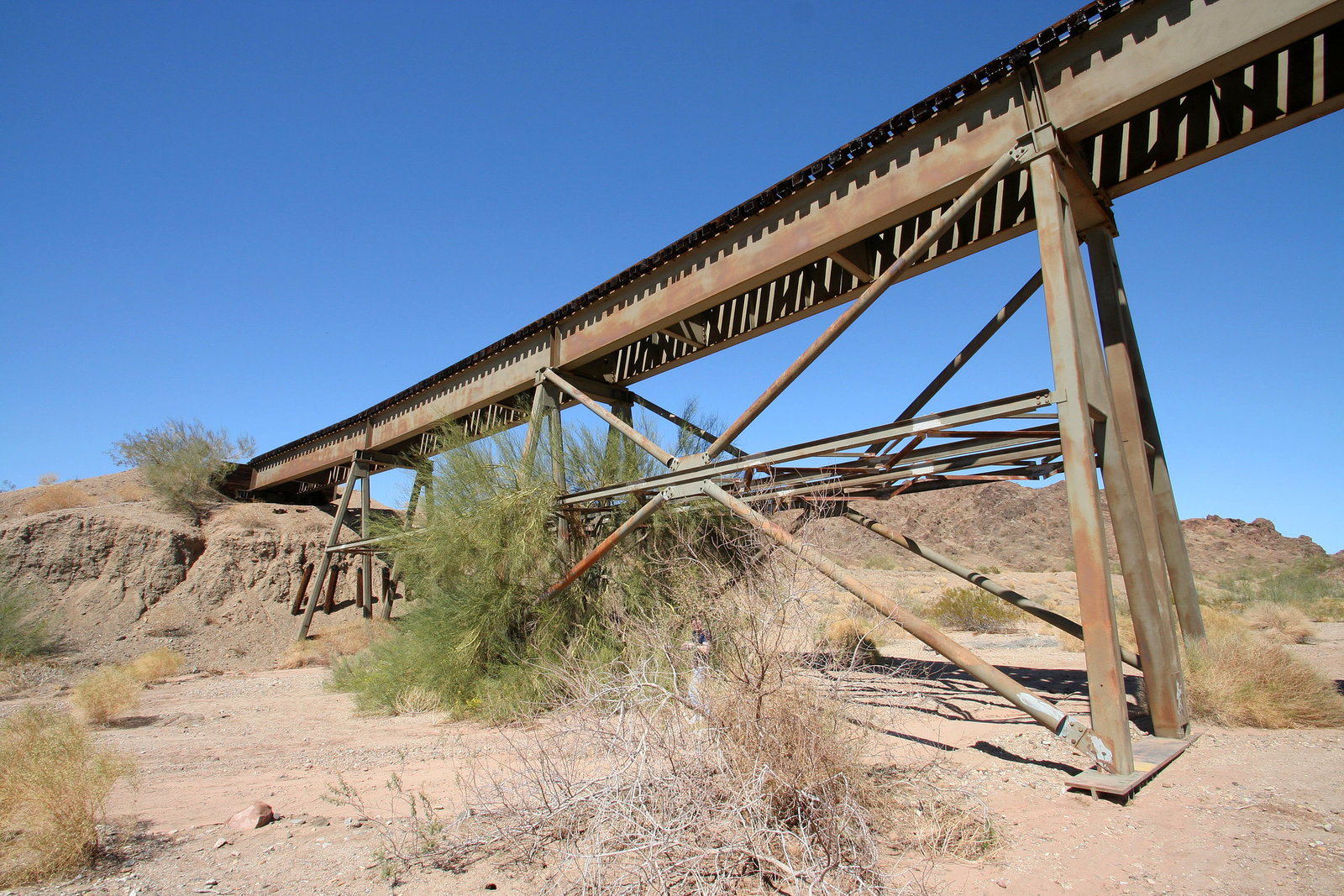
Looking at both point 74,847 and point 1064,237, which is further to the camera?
point 1064,237

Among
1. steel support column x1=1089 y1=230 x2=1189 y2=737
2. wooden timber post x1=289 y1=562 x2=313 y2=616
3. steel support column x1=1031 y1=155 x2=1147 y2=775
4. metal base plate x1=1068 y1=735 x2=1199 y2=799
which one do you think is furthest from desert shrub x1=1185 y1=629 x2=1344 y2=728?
wooden timber post x1=289 y1=562 x2=313 y2=616

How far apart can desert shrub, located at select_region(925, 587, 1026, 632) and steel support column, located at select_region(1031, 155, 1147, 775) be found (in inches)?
580

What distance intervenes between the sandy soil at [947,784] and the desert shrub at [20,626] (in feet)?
28.3

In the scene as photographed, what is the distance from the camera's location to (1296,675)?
6.85m

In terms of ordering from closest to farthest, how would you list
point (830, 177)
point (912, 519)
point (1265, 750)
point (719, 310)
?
point (1265, 750)
point (830, 177)
point (719, 310)
point (912, 519)

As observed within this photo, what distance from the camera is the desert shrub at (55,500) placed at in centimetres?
2298

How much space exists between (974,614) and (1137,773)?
637 inches

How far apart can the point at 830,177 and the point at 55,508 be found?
28.5m

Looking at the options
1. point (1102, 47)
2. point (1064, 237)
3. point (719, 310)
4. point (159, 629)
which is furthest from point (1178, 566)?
point (159, 629)

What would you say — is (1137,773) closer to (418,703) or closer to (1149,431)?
(1149,431)

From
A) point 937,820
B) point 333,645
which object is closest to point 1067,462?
point 937,820

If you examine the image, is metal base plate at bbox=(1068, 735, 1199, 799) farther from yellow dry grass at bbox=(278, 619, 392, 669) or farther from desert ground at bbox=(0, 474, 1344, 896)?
yellow dry grass at bbox=(278, 619, 392, 669)

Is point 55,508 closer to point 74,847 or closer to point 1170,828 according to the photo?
point 74,847

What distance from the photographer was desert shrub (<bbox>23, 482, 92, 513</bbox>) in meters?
23.0
